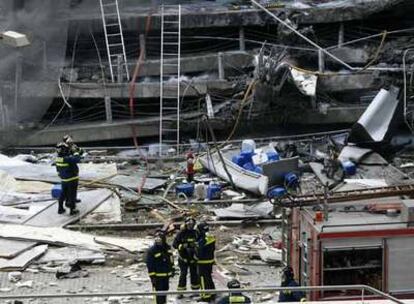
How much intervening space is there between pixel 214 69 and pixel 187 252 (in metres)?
10.7

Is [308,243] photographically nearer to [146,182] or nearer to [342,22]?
[146,182]

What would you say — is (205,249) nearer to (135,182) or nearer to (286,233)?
(286,233)

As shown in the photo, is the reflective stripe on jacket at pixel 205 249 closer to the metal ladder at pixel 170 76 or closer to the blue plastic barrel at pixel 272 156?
the blue plastic barrel at pixel 272 156

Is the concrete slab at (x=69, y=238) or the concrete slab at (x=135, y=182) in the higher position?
the concrete slab at (x=135, y=182)

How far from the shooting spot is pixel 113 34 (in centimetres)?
2448

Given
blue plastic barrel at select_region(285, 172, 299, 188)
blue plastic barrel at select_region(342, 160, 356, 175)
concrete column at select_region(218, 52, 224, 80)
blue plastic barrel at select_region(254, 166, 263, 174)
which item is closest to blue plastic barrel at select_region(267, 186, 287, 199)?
blue plastic barrel at select_region(285, 172, 299, 188)

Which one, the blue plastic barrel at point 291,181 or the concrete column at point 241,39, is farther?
the concrete column at point 241,39

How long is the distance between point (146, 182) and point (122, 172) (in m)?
1.08

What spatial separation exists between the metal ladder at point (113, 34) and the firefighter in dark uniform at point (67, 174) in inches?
258

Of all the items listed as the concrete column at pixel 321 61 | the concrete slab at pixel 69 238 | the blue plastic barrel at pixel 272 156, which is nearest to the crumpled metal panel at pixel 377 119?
the blue plastic barrel at pixel 272 156

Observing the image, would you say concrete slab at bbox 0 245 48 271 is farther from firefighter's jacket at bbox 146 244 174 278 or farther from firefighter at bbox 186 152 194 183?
firefighter at bbox 186 152 194 183

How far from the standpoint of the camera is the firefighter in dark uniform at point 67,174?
56.0 feet

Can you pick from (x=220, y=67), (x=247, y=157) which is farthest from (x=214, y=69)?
(x=247, y=157)

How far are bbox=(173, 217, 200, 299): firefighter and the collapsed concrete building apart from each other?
8196 mm
